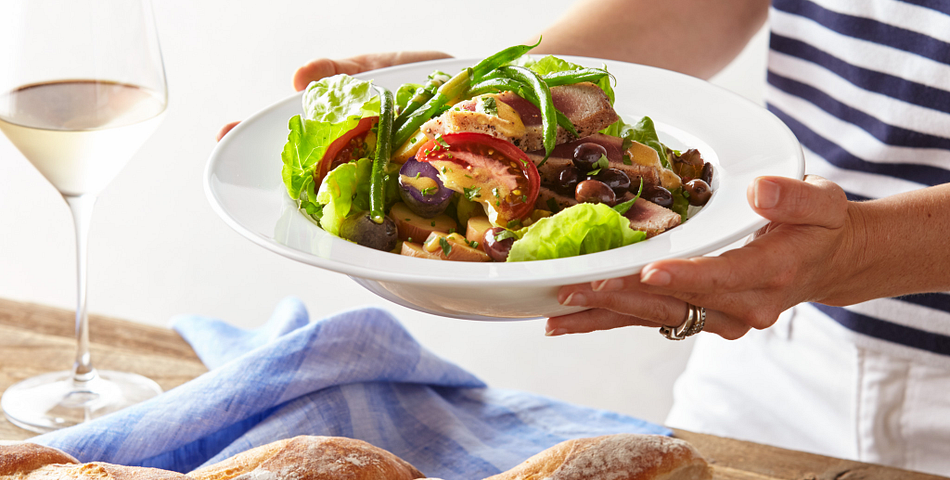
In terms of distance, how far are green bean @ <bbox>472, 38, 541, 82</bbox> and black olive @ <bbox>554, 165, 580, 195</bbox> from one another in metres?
0.33

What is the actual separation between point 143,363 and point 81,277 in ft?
1.24

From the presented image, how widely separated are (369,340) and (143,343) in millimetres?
732

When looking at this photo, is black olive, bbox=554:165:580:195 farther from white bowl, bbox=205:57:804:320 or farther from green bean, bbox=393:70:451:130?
green bean, bbox=393:70:451:130

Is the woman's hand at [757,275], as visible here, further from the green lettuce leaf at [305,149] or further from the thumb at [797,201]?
the green lettuce leaf at [305,149]

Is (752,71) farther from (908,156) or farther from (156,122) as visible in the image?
(156,122)

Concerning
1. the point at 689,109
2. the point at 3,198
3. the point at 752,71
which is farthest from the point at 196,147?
the point at 689,109

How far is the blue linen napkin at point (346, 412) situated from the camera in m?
1.72

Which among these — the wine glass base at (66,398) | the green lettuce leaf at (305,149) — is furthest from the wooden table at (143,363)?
the green lettuce leaf at (305,149)

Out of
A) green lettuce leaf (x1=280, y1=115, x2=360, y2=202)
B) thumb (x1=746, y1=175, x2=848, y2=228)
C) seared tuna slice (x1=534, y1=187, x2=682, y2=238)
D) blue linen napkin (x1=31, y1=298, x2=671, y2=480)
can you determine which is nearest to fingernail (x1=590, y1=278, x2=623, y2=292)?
seared tuna slice (x1=534, y1=187, x2=682, y2=238)

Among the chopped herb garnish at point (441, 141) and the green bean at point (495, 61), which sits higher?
the green bean at point (495, 61)

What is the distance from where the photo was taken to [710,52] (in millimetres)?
2791

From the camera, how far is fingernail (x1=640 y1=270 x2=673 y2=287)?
1124 millimetres

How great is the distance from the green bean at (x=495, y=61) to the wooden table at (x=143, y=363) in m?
0.97

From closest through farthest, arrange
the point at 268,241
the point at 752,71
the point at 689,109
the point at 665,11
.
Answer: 1. the point at 268,241
2. the point at 689,109
3. the point at 665,11
4. the point at 752,71
